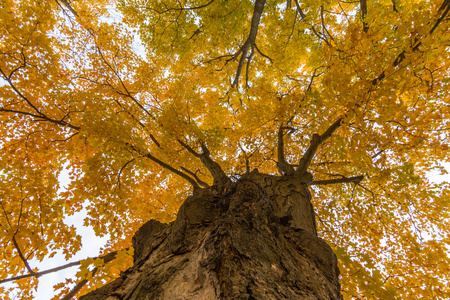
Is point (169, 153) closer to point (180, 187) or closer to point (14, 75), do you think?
point (180, 187)

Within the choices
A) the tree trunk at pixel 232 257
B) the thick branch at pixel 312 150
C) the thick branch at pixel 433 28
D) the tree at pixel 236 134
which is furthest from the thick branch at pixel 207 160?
the thick branch at pixel 433 28

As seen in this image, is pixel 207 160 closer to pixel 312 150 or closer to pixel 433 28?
pixel 312 150

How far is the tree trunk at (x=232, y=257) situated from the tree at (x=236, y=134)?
0.04m

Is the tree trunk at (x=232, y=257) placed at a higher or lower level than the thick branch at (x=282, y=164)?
lower

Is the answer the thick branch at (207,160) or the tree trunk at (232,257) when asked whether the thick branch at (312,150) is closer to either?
the tree trunk at (232,257)

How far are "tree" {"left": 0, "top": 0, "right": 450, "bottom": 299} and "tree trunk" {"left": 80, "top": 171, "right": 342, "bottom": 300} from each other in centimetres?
4

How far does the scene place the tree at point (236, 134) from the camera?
2.97m

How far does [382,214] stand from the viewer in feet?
15.9

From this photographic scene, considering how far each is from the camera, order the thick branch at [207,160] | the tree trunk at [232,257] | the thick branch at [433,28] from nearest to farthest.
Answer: the tree trunk at [232,257] → the thick branch at [433,28] → the thick branch at [207,160]

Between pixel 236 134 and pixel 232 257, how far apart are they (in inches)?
182

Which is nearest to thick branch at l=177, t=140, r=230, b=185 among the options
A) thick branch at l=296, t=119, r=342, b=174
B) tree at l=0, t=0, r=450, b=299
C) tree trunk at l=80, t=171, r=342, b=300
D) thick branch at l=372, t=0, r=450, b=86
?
tree at l=0, t=0, r=450, b=299

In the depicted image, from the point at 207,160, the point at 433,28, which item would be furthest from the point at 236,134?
the point at 433,28

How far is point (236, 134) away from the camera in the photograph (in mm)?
5820

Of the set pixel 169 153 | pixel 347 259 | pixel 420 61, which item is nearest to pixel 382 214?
pixel 347 259
